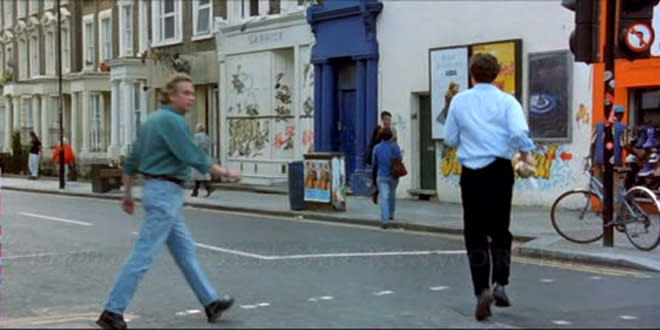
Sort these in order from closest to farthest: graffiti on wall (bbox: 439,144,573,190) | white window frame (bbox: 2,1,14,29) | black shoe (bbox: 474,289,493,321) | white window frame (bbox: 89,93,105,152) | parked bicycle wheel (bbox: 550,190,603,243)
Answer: black shoe (bbox: 474,289,493,321) → parked bicycle wheel (bbox: 550,190,603,243) → graffiti on wall (bbox: 439,144,573,190) → white window frame (bbox: 89,93,105,152) → white window frame (bbox: 2,1,14,29)

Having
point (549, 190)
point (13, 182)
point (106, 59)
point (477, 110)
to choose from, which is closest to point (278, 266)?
point (477, 110)

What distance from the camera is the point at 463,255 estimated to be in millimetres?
10961

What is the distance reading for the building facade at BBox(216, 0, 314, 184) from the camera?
78.5 ft

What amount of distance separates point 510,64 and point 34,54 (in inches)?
1290

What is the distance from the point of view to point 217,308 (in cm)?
648

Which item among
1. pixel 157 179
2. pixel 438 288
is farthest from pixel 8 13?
pixel 157 179

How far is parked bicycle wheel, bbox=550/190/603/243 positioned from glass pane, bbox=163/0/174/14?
69.5 feet

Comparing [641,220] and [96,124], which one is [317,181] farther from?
[96,124]

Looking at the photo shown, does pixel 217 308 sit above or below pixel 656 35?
below

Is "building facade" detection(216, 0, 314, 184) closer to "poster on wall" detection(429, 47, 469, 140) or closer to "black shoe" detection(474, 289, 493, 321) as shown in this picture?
"poster on wall" detection(429, 47, 469, 140)

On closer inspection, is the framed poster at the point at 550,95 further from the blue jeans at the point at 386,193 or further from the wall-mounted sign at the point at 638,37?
the wall-mounted sign at the point at 638,37

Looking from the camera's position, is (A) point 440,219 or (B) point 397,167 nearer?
(B) point 397,167

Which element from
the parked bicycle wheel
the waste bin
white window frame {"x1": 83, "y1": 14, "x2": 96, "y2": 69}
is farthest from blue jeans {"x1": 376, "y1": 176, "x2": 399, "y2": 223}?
white window frame {"x1": 83, "y1": 14, "x2": 96, "y2": 69}

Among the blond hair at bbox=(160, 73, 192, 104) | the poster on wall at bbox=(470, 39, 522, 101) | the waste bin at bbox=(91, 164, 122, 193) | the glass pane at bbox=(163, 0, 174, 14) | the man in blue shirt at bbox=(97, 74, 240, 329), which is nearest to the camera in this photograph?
the man in blue shirt at bbox=(97, 74, 240, 329)
